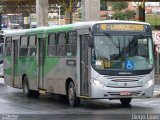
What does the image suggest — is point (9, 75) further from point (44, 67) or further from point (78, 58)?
point (78, 58)

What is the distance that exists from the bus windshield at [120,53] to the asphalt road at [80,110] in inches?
54.6

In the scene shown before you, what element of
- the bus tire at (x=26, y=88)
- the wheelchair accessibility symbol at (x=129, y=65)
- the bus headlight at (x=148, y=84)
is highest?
the wheelchair accessibility symbol at (x=129, y=65)

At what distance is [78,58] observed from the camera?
714 inches

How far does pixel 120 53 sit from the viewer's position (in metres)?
17.6

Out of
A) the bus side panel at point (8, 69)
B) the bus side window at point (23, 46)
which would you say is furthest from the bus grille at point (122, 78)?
the bus side panel at point (8, 69)

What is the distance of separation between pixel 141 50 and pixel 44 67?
190 inches

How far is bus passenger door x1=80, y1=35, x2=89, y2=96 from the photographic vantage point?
1775cm

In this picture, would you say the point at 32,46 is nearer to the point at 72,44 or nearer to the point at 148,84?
the point at 72,44

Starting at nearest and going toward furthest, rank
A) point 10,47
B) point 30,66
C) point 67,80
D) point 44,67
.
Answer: point 67,80 < point 44,67 < point 30,66 < point 10,47

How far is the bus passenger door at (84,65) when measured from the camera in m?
17.8

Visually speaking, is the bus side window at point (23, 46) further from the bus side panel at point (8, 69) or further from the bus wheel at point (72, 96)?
the bus wheel at point (72, 96)

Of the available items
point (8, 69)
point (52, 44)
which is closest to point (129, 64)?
point (52, 44)

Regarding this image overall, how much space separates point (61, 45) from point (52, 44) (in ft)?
3.02

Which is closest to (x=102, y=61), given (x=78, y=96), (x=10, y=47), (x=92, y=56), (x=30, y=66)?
(x=92, y=56)
